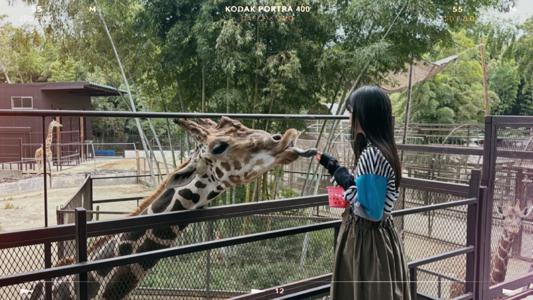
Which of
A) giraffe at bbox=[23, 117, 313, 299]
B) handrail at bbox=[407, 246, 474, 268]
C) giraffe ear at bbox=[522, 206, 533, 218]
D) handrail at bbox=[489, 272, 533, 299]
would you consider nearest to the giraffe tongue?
giraffe at bbox=[23, 117, 313, 299]

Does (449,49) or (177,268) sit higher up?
(449,49)

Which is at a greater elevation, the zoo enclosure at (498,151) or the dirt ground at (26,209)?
the zoo enclosure at (498,151)

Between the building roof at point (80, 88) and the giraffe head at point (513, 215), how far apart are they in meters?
1.45

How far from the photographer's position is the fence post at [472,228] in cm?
136

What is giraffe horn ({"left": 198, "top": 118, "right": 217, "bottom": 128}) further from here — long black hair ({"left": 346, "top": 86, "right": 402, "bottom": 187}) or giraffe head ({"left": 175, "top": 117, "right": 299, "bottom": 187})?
long black hair ({"left": 346, "top": 86, "right": 402, "bottom": 187})

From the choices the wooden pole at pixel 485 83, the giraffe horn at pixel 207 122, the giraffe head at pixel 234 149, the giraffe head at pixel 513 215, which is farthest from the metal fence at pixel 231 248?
the wooden pole at pixel 485 83

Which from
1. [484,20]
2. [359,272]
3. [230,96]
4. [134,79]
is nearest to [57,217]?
[134,79]

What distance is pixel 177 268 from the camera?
1099 millimetres

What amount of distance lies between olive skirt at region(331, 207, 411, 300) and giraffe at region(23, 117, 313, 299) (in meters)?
0.27

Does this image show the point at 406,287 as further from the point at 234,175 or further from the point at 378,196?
the point at 234,175

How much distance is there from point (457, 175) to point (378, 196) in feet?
3.46

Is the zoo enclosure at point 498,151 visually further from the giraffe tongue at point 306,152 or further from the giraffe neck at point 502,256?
the giraffe tongue at point 306,152

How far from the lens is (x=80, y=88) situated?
1.29 m

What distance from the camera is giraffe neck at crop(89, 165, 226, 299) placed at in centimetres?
107
